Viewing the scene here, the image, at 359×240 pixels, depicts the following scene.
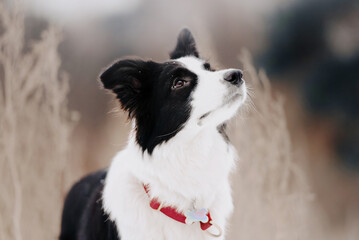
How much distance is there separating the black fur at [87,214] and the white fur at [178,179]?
10cm

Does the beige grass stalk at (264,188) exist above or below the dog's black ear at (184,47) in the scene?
below

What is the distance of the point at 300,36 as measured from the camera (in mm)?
5059

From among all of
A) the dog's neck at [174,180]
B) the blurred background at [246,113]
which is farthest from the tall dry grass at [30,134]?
the dog's neck at [174,180]

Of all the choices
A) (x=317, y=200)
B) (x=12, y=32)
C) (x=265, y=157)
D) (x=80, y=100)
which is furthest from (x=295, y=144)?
(x=12, y=32)

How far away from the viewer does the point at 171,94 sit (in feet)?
6.31

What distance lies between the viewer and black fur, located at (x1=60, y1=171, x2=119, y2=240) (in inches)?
80.3

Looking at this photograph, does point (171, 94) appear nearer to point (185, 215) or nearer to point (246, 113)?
point (185, 215)

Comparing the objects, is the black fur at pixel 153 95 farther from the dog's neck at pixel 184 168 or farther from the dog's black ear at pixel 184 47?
the dog's black ear at pixel 184 47

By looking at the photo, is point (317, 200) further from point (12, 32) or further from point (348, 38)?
point (12, 32)

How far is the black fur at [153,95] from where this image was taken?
1884 mm

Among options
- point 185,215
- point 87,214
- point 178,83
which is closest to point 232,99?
point 178,83

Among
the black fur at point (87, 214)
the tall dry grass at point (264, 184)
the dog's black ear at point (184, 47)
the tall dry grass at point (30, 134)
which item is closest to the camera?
the black fur at point (87, 214)

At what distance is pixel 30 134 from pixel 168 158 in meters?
1.45

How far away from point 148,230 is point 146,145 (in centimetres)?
39
